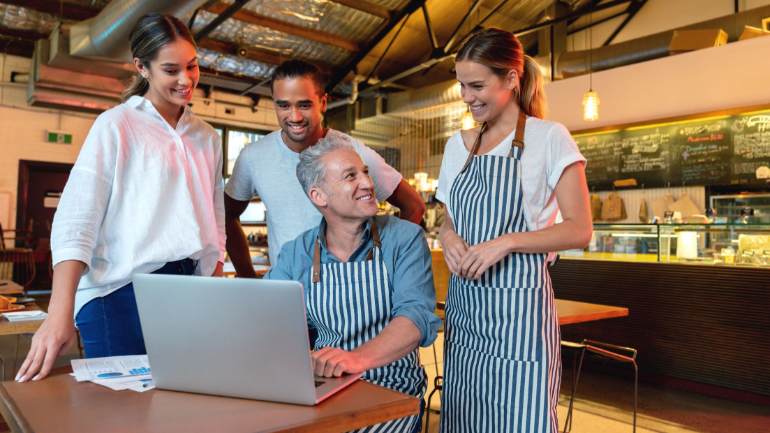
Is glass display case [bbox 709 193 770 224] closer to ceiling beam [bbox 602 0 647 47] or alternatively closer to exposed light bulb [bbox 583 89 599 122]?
exposed light bulb [bbox 583 89 599 122]

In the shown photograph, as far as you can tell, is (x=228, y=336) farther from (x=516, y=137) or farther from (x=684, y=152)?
(x=684, y=152)

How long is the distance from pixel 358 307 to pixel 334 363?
36cm

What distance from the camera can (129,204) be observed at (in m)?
1.56

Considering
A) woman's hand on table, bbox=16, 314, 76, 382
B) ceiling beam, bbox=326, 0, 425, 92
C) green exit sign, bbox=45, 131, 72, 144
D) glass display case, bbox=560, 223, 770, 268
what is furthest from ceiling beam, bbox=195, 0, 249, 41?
woman's hand on table, bbox=16, 314, 76, 382

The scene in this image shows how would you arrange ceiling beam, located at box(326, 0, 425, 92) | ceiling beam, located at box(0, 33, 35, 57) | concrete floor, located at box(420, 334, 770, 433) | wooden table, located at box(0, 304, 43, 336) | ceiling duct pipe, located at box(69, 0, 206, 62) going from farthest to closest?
ceiling beam, located at box(0, 33, 35, 57)
ceiling beam, located at box(326, 0, 425, 92)
ceiling duct pipe, located at box(69, 0, 206, 62)
concrete floor, located at box(420, 334, 770, 433)
wooden table, located at box(0, 304, 43, 336)

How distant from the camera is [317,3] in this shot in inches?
327

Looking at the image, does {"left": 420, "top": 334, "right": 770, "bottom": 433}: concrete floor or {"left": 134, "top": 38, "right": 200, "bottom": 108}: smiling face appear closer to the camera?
{"left": 134, "top": 38, "right": 200, "bottom": 108}: smiling face

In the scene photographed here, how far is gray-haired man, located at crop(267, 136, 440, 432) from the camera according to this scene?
5.09ft

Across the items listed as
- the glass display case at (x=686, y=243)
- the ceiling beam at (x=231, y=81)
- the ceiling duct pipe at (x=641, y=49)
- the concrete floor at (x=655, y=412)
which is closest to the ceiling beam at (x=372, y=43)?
the ceiling beam at (x=231, y=81)

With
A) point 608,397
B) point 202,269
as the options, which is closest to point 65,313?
point 202,269

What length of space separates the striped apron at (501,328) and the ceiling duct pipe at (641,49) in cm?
711

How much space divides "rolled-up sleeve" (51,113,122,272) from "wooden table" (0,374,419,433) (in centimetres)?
33

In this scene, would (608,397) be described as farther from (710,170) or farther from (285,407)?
(710,170)

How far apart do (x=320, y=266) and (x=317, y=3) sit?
742 cm
